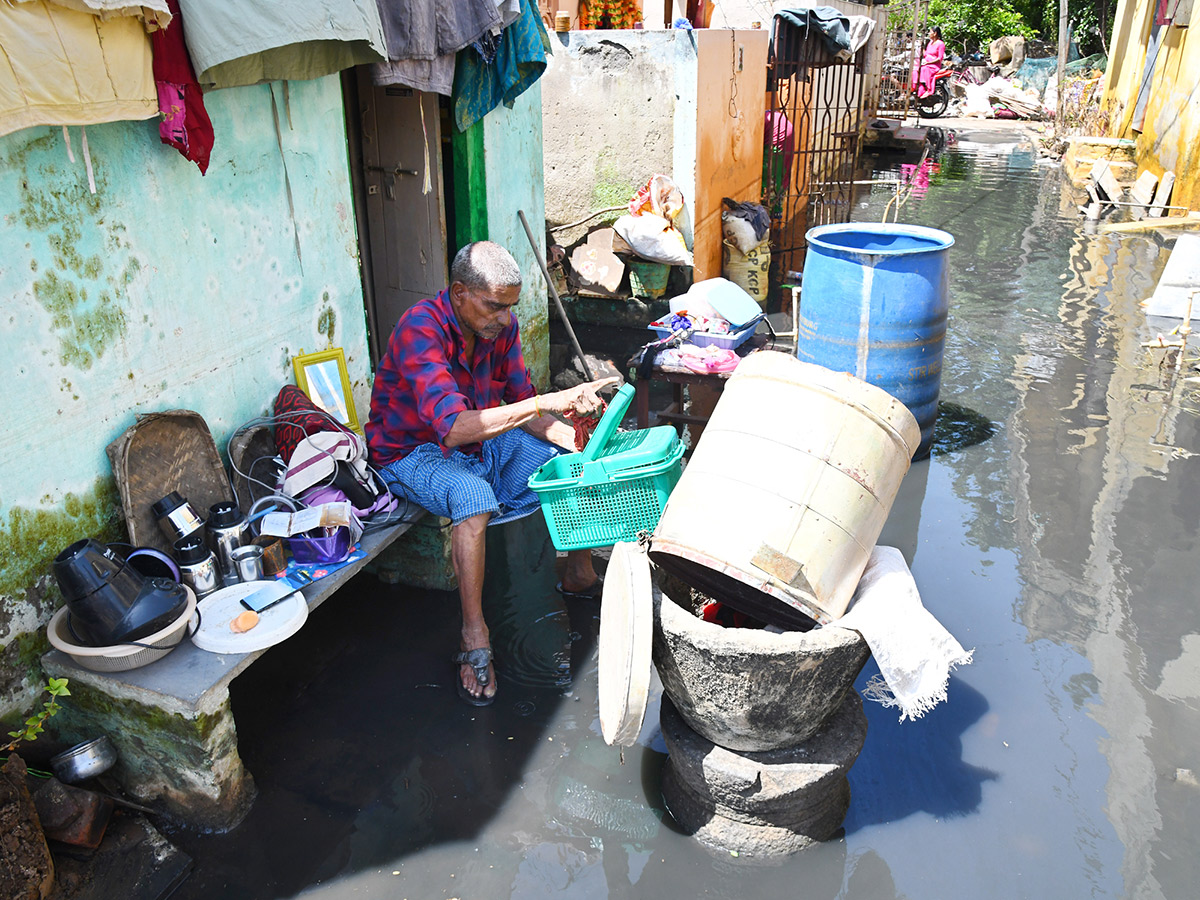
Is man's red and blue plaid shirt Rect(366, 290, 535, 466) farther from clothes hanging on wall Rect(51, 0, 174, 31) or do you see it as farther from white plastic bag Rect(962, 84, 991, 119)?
white plastic bag Rect(962, 84, 991, 119)

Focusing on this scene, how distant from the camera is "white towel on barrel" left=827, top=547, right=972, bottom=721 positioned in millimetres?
2555

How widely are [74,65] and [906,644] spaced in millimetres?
3012

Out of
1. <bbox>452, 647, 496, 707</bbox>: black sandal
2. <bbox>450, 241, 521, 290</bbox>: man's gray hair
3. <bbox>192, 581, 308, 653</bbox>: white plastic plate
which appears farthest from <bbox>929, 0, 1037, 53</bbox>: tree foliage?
<bbox>192, 581, 308, 653</bbox>: white plastic plate

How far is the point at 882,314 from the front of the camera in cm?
476

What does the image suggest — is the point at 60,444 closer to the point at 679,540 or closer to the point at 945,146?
the point at 679,540

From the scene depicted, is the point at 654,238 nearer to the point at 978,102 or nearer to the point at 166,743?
the point at 166,743

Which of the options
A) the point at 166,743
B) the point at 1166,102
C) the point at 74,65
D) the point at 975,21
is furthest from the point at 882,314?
the point at 975,21

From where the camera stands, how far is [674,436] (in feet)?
11.0

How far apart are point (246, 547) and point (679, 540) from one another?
65.5 inches

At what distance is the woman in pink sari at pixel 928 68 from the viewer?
80.7 feet

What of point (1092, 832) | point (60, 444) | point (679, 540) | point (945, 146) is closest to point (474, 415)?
point (679, 540)

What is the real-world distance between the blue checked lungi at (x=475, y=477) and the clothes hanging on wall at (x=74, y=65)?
1647 mm

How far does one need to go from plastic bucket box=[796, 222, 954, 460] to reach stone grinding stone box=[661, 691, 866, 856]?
2.35 m

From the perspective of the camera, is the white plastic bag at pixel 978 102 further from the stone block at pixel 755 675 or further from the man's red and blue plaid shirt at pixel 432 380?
the stone block at pixel 755 675
